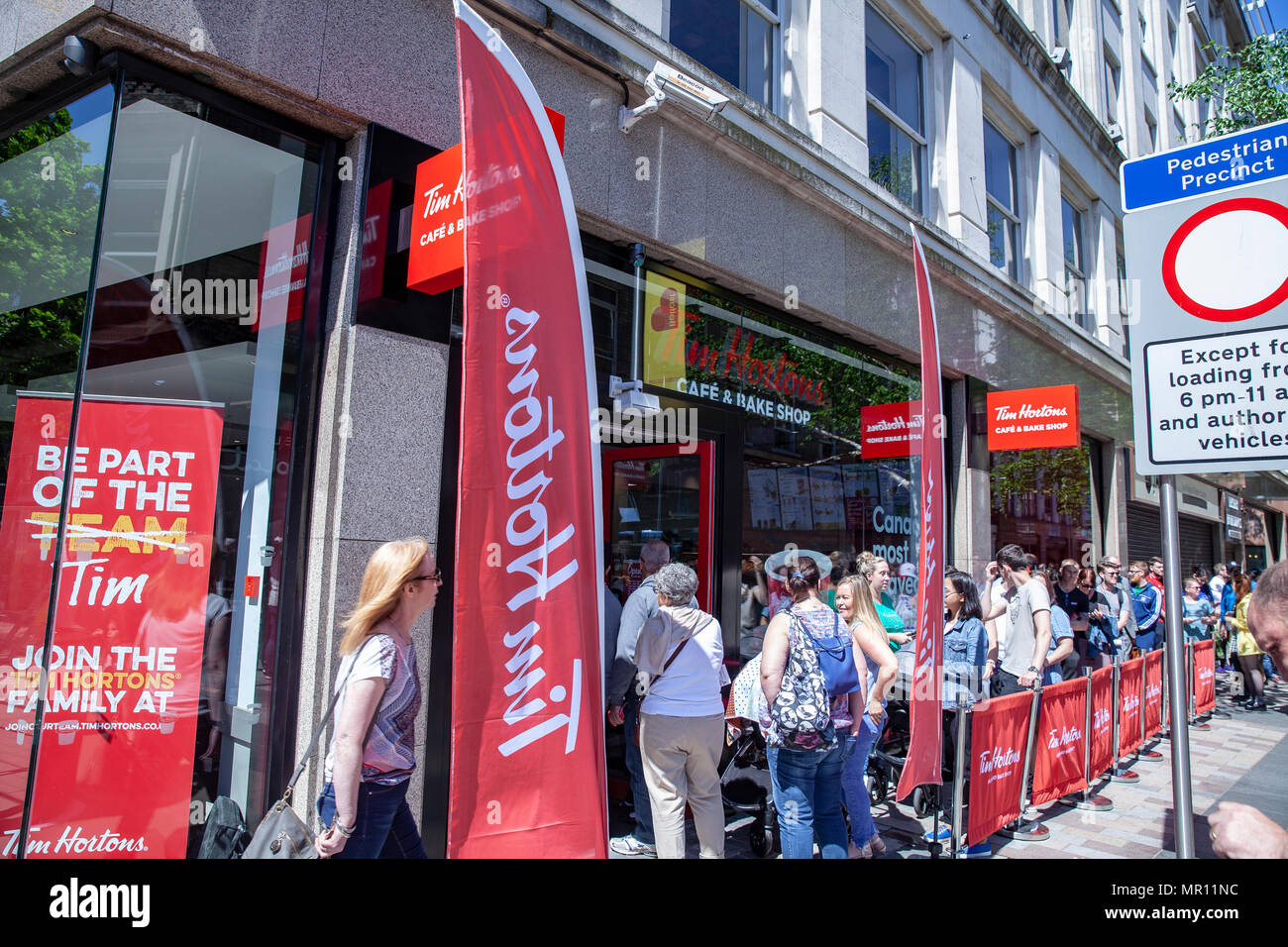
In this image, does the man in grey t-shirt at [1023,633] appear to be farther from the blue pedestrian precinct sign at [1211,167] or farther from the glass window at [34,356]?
the glass window at [34,356]

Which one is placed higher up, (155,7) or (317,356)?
(155,7)

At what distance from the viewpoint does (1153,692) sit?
9297mm

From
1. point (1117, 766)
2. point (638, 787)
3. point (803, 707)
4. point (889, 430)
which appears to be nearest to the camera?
point (803, 707)

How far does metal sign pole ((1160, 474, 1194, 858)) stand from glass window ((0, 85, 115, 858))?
15.1 ft

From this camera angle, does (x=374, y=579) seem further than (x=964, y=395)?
No

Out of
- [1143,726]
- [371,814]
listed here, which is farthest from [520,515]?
[1143,726]

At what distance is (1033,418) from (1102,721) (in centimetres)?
392

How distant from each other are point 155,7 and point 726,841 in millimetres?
6004

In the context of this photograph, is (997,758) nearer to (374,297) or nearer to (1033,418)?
(374,297)

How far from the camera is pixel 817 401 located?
8.52 m

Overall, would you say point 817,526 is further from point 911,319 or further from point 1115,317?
point 1115,317
